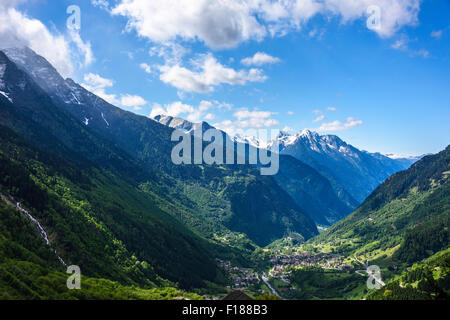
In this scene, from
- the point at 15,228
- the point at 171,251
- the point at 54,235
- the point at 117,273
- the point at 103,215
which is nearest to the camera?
the point at 15,228

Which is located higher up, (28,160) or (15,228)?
(28,160)

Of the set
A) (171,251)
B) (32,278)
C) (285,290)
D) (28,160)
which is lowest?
(285,290)

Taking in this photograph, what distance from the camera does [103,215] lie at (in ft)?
572

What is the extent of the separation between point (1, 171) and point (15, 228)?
43.9 meters

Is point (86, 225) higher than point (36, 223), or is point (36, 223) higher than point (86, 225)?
point (36, 223)

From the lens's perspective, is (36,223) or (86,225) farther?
(86,225)

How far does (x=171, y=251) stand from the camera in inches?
7505

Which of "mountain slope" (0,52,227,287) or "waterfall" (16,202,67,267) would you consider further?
"mountain slope" (0,52,227,287)

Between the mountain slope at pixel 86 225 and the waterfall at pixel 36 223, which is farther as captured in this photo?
the mountain slope at pixel 86 225
